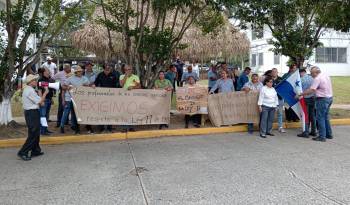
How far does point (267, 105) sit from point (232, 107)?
1142mm

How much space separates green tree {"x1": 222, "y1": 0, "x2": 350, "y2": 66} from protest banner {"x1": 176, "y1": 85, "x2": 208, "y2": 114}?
2.61 meters

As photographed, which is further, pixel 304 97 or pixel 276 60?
pixel 276 60

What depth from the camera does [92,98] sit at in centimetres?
1033

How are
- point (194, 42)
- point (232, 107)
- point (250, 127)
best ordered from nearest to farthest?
1. point (250, 127)
2. point (232, 107)
3. point (194, 42)

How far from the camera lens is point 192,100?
11.1 m

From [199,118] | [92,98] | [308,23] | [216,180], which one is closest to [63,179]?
[216,180]

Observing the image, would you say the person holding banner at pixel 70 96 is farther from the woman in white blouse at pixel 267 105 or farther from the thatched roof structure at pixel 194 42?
the thatched roof structure at pixel 194 42

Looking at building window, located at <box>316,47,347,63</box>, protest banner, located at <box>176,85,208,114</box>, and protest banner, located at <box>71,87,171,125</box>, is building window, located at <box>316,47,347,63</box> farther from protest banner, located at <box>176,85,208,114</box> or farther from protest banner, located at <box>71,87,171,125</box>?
protest banner, located at <box>71,87,171,125</box>

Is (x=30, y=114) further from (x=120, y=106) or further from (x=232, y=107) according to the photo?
(x=232, y=107)

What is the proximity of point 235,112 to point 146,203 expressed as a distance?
20.2 feet

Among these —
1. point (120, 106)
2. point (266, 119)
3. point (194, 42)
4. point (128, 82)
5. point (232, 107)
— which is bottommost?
point (266, 119)

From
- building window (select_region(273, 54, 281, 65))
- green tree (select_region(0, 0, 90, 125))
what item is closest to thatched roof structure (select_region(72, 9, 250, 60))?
building window (select_region(273, 54, 281, 65))

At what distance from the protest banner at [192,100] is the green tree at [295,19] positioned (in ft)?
8.55

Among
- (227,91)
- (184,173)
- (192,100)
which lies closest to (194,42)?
(227,91)
